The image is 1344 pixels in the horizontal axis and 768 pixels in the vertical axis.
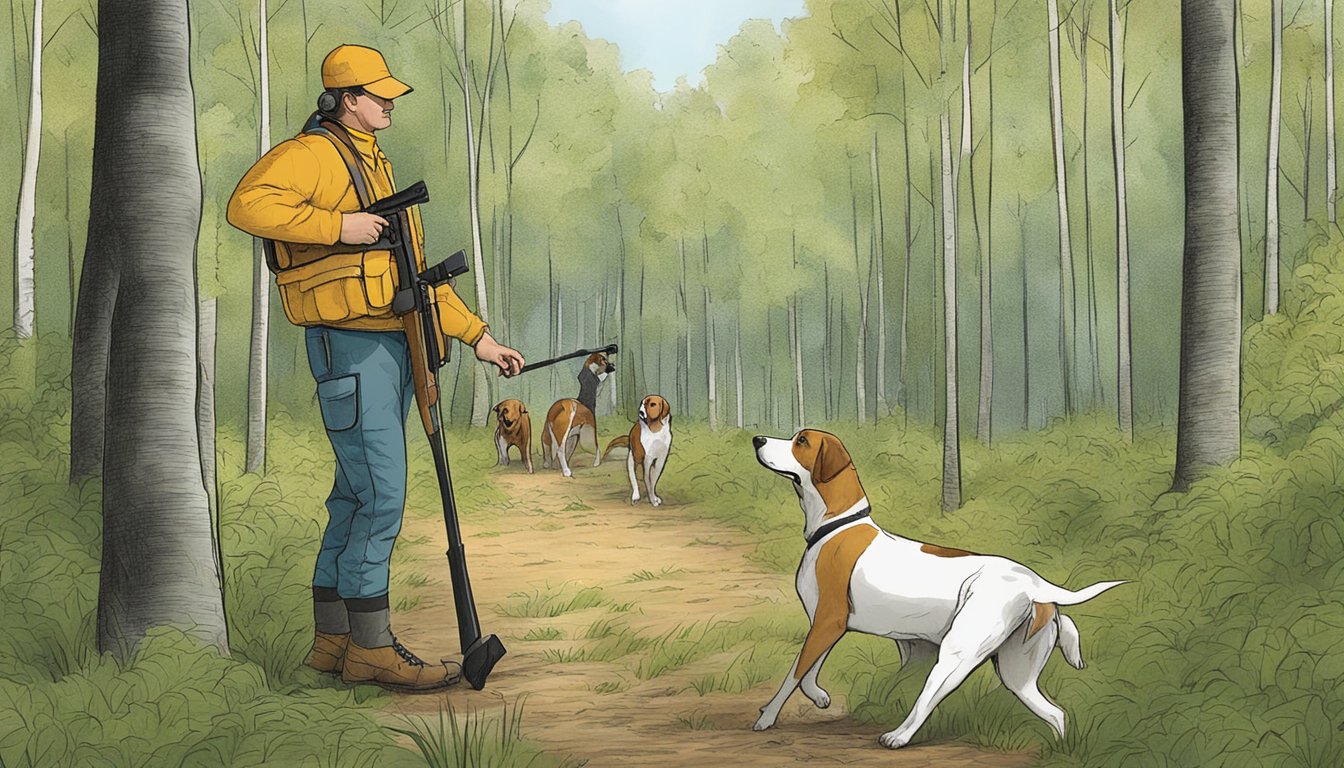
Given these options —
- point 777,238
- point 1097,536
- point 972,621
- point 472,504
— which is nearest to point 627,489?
point 472,504

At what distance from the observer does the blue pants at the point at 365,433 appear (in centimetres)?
468

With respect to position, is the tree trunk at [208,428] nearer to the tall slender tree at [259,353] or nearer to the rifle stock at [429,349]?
the rifle stock at [429,349]

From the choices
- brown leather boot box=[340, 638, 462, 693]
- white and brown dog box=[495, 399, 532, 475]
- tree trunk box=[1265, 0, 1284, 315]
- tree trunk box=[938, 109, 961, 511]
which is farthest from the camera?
white and brown dog box=[495, 399, 532, 475]

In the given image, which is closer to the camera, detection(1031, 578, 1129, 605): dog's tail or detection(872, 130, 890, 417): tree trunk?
detection(1031, 578, 1129, 605): dog's tail

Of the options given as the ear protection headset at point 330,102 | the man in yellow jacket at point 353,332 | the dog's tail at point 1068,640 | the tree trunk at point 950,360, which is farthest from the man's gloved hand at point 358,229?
the tree trunk at point 950,360

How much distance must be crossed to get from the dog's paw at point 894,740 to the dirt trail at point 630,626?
0.13ft

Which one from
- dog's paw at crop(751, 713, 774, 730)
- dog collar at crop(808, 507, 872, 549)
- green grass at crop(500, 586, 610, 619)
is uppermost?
dog collar at crop(808, 507, 872, 549)

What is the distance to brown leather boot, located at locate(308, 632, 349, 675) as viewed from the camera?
496 centimetres

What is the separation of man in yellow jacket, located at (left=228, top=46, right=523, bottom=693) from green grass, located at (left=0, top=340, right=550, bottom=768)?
29 cm

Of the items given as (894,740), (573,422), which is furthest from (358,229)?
(573,422)

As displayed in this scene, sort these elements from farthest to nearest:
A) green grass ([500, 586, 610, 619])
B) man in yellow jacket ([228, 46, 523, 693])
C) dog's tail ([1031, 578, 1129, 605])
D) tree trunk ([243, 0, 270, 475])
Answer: tree trunk ([243, 0, 270, 475]), green grass ([500, 586, 610, 619]), man in yellow jacket ([228, 46, 523, 693]), dog's tail ([1031, 578, 1129, 605])

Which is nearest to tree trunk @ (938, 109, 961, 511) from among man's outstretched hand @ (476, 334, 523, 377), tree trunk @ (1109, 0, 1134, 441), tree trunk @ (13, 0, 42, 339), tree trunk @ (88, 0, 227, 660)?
tree trunk @ (1109, 0, 1134, 441)

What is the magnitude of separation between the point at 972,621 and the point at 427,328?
2456 mm

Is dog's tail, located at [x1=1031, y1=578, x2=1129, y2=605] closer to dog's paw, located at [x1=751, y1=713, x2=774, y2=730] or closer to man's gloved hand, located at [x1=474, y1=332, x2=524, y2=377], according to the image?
dog's paw, located at [x1=751, y1=713, x2=774, y2=730]
